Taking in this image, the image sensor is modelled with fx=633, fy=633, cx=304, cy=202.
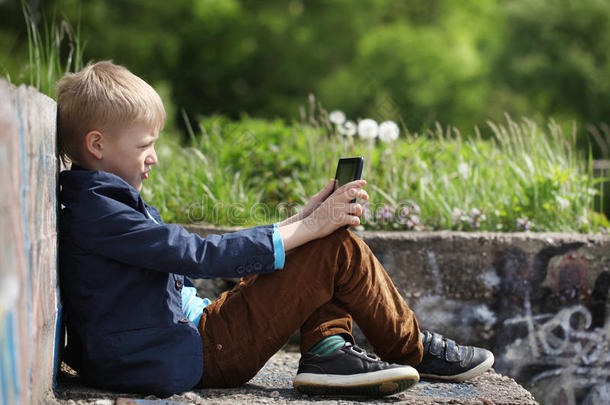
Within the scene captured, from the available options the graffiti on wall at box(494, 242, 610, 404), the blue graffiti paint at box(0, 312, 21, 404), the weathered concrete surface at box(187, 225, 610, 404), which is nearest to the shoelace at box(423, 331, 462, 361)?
the weathered concrete surface at box(187, 225, 610, 404)

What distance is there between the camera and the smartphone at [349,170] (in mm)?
2221

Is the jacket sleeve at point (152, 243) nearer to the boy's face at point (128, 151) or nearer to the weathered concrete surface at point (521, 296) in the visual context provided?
the boy's face at point (128, 151)

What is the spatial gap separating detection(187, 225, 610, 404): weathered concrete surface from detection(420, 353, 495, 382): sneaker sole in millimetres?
863

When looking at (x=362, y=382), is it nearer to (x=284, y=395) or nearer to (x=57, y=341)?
(x=284, y=395)

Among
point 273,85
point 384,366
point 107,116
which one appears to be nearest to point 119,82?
point 107,116

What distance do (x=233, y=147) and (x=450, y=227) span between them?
1823 millimetres

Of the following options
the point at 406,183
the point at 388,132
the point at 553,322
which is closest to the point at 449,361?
the point at 553,322

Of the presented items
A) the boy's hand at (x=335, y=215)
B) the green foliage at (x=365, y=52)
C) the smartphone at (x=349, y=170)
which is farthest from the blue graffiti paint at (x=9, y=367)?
the green foliage at (x=365, y=52)

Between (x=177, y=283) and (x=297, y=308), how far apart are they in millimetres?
428

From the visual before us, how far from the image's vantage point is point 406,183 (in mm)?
3971

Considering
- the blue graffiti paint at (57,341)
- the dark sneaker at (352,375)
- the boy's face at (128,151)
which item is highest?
the boy's face at (128,151)

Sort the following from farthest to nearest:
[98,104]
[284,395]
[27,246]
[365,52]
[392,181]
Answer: [365,52] → [392,181] → [284,395] → [98,104] → [27,246]

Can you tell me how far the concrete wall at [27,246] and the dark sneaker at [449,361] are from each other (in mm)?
1322

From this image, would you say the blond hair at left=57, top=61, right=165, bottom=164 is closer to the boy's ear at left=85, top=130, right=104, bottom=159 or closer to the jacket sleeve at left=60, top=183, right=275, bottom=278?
the boy's ear at left=85, top=130, right=104, bottom=159
